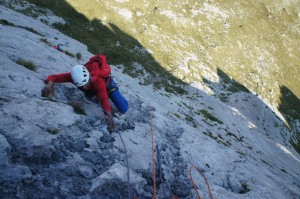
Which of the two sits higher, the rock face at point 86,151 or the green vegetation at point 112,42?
the rock face at point 86,151

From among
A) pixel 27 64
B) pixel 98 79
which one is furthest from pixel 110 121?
pixel 27 64

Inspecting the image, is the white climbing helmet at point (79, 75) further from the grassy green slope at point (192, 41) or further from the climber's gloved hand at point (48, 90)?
the grassy green slope at point (192, 41)

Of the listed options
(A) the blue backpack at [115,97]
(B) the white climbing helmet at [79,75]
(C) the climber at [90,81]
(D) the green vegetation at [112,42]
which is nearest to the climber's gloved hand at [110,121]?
(C) the climber at [90,81]

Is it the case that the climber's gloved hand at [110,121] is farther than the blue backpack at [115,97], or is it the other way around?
the blue backpack at [115,97]

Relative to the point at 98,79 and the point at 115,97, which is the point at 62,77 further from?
the point at 115,97

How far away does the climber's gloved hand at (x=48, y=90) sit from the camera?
37.0 ft

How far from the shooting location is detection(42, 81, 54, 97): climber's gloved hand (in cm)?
1127

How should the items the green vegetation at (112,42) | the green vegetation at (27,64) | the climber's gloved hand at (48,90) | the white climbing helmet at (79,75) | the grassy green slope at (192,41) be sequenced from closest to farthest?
1. the climber's gloved hand at (48,90)
2. the white climbing helmet at (79,75)
3. the green vegetation at (27,64)
4. the green vegetation at (112,42)
5. the grassy green slope at (192,41)

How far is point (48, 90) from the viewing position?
450 inches

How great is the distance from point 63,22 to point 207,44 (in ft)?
89.0

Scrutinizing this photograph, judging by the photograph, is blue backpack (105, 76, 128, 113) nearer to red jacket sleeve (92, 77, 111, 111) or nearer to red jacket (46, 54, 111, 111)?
red jacket (46, 54, 111, 111)

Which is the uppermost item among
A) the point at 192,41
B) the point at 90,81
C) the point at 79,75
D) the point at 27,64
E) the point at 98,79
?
the point at 98,79

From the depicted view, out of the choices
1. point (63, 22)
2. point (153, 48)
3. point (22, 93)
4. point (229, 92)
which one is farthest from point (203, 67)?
point (22, 93)

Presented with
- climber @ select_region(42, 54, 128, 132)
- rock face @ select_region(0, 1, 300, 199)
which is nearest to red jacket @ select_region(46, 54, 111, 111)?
climber @ select_region(42, 54, 128, 132)
